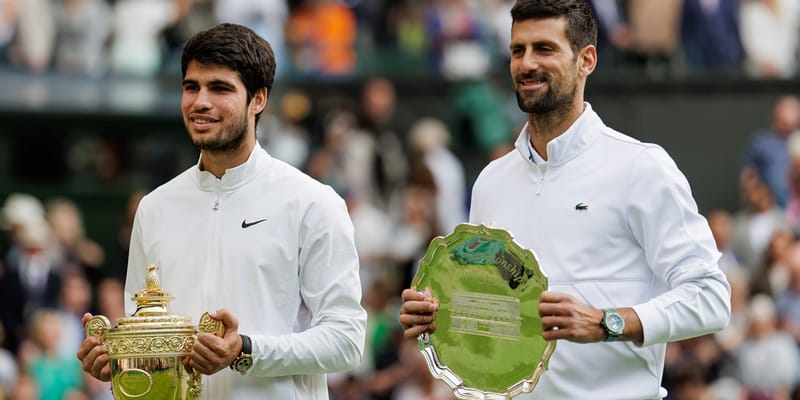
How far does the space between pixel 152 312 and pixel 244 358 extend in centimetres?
33

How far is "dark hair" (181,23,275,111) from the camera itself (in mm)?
5812

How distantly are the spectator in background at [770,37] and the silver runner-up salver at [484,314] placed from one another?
A: 12825 mm

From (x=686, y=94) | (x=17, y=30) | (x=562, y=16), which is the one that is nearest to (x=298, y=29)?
(x=17, y=30)

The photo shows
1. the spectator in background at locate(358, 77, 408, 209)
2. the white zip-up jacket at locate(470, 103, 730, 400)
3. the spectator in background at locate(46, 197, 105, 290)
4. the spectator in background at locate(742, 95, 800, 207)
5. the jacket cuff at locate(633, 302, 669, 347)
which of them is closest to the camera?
the jacket cuff at locate(633, 302, 669, 347)

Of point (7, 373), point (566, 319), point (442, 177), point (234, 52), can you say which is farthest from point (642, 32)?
point (566, 319)

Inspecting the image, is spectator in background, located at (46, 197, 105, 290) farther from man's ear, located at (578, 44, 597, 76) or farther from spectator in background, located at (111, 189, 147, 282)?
man's ear, located at (578, 44, 597, 76)

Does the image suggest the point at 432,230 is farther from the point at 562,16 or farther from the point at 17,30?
the point at 562,16

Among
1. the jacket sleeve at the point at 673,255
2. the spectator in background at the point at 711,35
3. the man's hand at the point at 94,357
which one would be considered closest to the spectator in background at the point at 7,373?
the man's hand at the point at 94,357

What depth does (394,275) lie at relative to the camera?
44.7 feet

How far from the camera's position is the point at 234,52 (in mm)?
5820

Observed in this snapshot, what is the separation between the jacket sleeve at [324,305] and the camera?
5.70 meters

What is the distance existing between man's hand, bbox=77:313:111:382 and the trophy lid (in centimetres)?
10

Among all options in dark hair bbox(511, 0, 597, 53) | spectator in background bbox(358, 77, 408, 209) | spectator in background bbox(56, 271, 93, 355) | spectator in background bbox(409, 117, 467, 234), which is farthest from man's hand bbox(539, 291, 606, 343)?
spectator in background bbox(358, 77, 408, 209)

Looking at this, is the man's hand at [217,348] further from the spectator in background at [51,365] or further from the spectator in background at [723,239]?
the spectator in background at [723,239]
